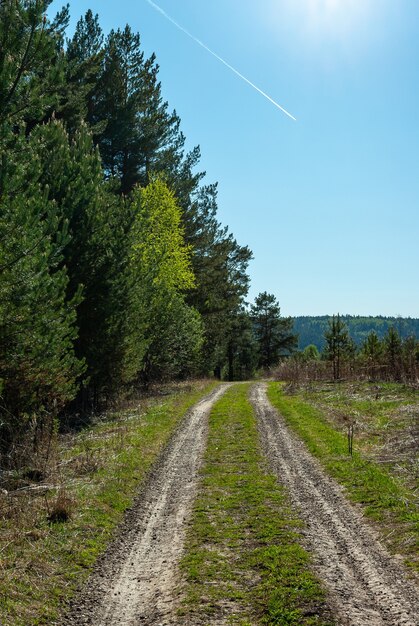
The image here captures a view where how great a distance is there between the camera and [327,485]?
37.9 ft

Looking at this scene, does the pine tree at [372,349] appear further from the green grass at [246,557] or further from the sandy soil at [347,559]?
the green grass at [246,557]

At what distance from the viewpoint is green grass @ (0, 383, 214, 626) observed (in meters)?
6.44

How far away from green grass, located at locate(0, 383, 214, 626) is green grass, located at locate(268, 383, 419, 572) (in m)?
4.60

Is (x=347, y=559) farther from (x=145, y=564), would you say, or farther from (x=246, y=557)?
(x=145, y=564)

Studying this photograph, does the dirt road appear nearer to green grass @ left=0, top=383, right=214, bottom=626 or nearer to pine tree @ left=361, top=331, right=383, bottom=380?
green grass @ left=0, top=383, right=214, bottom=626

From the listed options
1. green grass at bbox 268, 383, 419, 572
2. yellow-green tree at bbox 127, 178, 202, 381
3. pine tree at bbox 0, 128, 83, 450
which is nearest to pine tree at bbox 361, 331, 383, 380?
green grass at bbox 268, 383, 419, 572

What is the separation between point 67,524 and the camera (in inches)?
351

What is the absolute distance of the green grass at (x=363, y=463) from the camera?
8.65 m

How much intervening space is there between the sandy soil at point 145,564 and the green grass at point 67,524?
0.25 metres

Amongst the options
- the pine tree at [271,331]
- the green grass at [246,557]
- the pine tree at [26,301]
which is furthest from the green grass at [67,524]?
the pine tree at [271,331]

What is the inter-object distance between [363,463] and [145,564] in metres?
7.05

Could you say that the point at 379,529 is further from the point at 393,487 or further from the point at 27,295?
the point at 27,295

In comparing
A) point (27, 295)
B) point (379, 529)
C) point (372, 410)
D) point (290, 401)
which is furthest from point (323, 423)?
point (27, 295)

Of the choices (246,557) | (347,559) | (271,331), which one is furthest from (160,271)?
(271,331)
